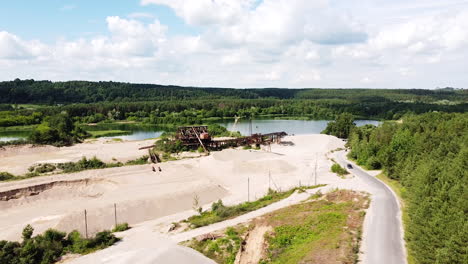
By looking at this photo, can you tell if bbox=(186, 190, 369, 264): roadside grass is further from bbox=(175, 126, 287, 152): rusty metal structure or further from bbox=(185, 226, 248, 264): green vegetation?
bbox=(175, 126, 287, 152): rusty metal structure

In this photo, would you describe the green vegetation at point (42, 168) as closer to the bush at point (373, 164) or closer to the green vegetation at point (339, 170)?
the green vegetation at point (339, 170)

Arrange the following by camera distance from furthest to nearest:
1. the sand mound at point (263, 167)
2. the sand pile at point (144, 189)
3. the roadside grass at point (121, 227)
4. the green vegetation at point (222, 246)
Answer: the sand mound at point (263, 167) < the sand pile at point (144, 189) < the roadside grass at point (121, 227) < the green vegetation at point (222, 246)

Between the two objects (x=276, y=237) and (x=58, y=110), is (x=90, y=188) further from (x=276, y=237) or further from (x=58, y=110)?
(x=58, y=110)

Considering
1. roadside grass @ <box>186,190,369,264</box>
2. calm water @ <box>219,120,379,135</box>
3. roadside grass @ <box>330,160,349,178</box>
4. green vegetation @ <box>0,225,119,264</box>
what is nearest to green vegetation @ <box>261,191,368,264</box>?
roadside grass @ <box>186,190,369,264</box>

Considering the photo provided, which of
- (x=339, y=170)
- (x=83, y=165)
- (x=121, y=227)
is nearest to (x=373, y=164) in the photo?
(x=339, y=170)

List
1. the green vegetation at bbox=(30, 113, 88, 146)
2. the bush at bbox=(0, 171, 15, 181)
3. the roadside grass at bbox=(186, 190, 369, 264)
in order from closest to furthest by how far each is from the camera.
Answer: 1. the roadside grass at bbox=(186, 190, 369, 264)
2. the bush at bbox=(0, 171, 15, 181)
3. the green vegetation at bbox=(30, 113, 88, 146)

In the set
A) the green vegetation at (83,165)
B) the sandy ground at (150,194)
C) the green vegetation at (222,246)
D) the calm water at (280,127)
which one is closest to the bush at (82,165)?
the green vegetation at (83,165)
